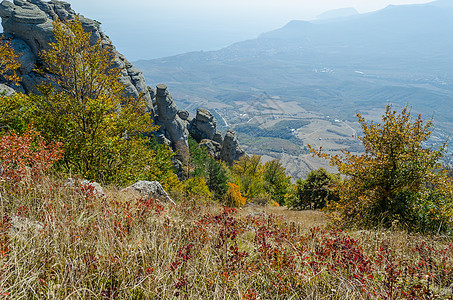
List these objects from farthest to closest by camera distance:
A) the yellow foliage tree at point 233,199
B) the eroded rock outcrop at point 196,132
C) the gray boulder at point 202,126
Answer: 1. the gray boulder at point 202,126
2. the eroded rock outcrop at point 196,132
3. the yellow foliage tree at point 233,199

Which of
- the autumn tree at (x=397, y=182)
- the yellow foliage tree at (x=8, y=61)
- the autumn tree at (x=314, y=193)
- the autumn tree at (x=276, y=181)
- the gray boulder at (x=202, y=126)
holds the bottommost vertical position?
the autumn tree at (x=276, y=181)

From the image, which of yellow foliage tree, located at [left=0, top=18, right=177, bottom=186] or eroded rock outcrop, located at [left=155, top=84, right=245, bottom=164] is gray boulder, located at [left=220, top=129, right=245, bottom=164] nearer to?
eroded rock outcrop, located at [left=155, top=84, right=245, bottom=164]

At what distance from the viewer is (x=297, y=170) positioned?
173250mm

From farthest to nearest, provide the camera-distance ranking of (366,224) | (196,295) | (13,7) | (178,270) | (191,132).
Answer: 1. (191,132)
2. (13,7)
3. (366,224)
4. (178,270)
5. (196,295)

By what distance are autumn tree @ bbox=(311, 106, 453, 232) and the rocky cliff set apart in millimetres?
11999

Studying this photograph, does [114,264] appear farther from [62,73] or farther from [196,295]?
[62,73]

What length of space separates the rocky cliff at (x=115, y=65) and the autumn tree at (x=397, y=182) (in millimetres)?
11999

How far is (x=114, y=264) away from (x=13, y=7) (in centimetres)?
5189

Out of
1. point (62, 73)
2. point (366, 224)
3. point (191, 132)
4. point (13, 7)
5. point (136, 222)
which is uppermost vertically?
point (13, 7)

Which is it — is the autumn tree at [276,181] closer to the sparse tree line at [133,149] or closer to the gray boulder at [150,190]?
the sparse tree line at [133,149]

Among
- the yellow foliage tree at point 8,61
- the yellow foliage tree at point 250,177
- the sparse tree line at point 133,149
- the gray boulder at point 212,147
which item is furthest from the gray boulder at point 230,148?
the yellow foliage tree at point 8,61

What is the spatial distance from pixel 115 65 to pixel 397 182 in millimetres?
47665

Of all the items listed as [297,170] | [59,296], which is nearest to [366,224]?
[59,296]

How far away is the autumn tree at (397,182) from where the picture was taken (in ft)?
30.9
